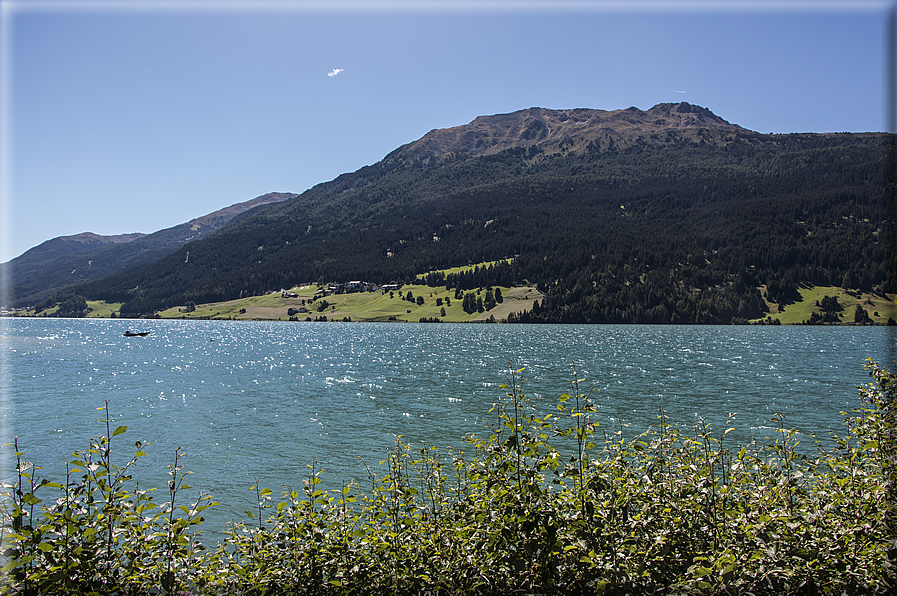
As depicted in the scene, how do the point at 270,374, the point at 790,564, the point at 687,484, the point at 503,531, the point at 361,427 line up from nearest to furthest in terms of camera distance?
the point at 790,564
the point at 503,531
the point at 687,484
the point at 361,427
the point at 270,374

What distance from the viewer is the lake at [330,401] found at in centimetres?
2552

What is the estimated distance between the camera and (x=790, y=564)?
16.7 feet

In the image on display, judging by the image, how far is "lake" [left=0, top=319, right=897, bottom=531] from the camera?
83.7 ft

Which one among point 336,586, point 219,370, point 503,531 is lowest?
point 219,370

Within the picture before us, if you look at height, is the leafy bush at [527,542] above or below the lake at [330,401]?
above

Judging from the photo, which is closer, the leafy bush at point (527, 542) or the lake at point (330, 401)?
the leafy bush at point (527, 542)

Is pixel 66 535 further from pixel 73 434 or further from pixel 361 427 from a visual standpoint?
pixel 73 434

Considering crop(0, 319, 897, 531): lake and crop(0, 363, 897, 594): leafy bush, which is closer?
crop(0, 363, 897, 594): leafy bush

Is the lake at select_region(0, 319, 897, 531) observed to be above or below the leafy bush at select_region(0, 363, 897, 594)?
below

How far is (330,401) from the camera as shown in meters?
42.2

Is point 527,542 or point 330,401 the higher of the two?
point 527,542

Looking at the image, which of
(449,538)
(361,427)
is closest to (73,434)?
(361,427)

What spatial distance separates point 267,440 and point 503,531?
27.8 meters

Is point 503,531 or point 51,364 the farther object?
point 51,364
